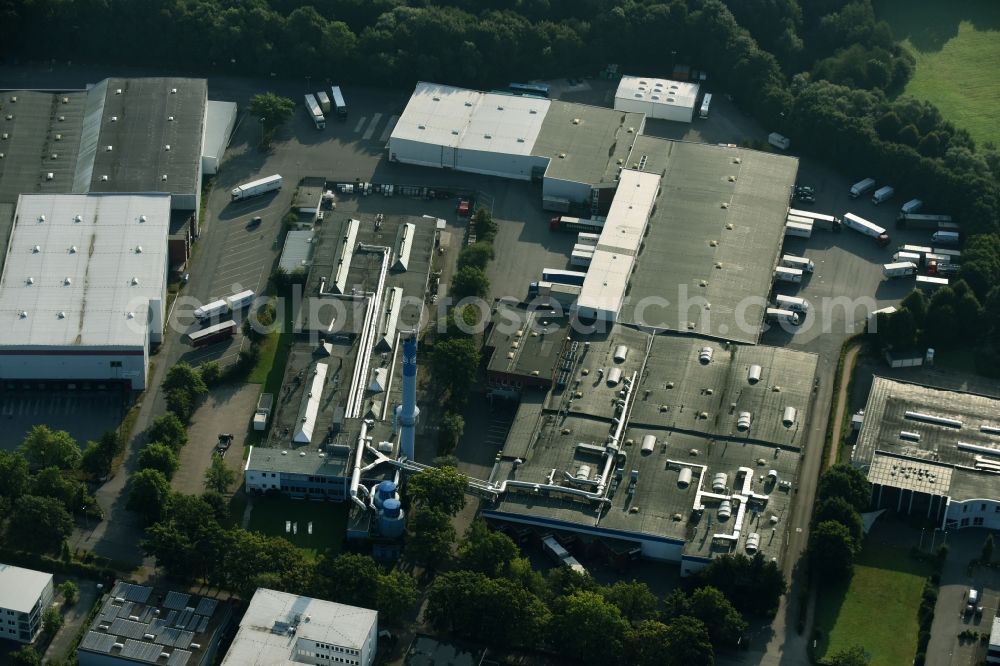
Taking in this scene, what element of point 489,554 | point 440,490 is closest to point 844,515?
point 489,554

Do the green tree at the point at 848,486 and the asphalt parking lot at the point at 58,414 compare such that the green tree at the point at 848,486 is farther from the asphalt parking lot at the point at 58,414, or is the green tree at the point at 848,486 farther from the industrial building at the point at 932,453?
the asphalt parking lot at the point at 58,414

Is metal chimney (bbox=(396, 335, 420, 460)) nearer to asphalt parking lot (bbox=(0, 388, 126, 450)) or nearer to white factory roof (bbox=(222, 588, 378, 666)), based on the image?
white factory roof (bbox=(222, 588, 378, 666))

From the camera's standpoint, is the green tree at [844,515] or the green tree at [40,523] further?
the green tree at [844,515]

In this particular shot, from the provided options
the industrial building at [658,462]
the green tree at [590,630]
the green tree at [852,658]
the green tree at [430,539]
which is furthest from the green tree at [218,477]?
the green tree at [852,658]

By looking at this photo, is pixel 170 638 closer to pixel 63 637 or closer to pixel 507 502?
pixel 63 637

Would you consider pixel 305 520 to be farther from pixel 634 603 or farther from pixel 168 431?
pixel 634 603

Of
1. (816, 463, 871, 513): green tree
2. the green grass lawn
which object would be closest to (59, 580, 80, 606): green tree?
the green grass lawn
